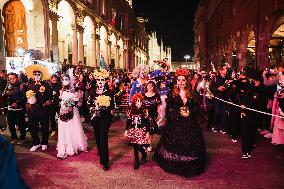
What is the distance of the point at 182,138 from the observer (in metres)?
6.00

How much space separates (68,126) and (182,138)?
9.67ft

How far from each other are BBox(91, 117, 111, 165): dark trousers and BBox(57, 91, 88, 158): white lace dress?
1.11 meters

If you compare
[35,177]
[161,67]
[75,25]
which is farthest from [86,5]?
[35,177]

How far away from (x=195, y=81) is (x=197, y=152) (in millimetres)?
8898

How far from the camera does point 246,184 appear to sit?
217 inches

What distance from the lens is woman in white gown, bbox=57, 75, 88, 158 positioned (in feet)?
24.1

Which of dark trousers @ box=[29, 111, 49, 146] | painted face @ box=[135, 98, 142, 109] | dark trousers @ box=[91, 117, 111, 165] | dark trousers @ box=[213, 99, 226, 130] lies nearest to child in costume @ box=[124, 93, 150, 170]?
painted face @ box=[135, 98, 142, 109]

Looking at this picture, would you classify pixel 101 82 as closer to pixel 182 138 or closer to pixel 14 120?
pixel 182 138

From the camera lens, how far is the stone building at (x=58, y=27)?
16.6m

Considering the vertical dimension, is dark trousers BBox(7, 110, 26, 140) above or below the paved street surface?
above

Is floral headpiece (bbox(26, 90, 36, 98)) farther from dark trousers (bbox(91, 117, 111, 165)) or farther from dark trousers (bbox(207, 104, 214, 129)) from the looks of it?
dark trousers (bbox(207, 104, 214, 129))

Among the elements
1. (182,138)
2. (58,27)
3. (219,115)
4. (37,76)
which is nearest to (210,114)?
(219,115)

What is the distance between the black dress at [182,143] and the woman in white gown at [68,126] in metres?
2.43

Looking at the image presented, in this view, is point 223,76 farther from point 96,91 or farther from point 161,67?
point 96,91
